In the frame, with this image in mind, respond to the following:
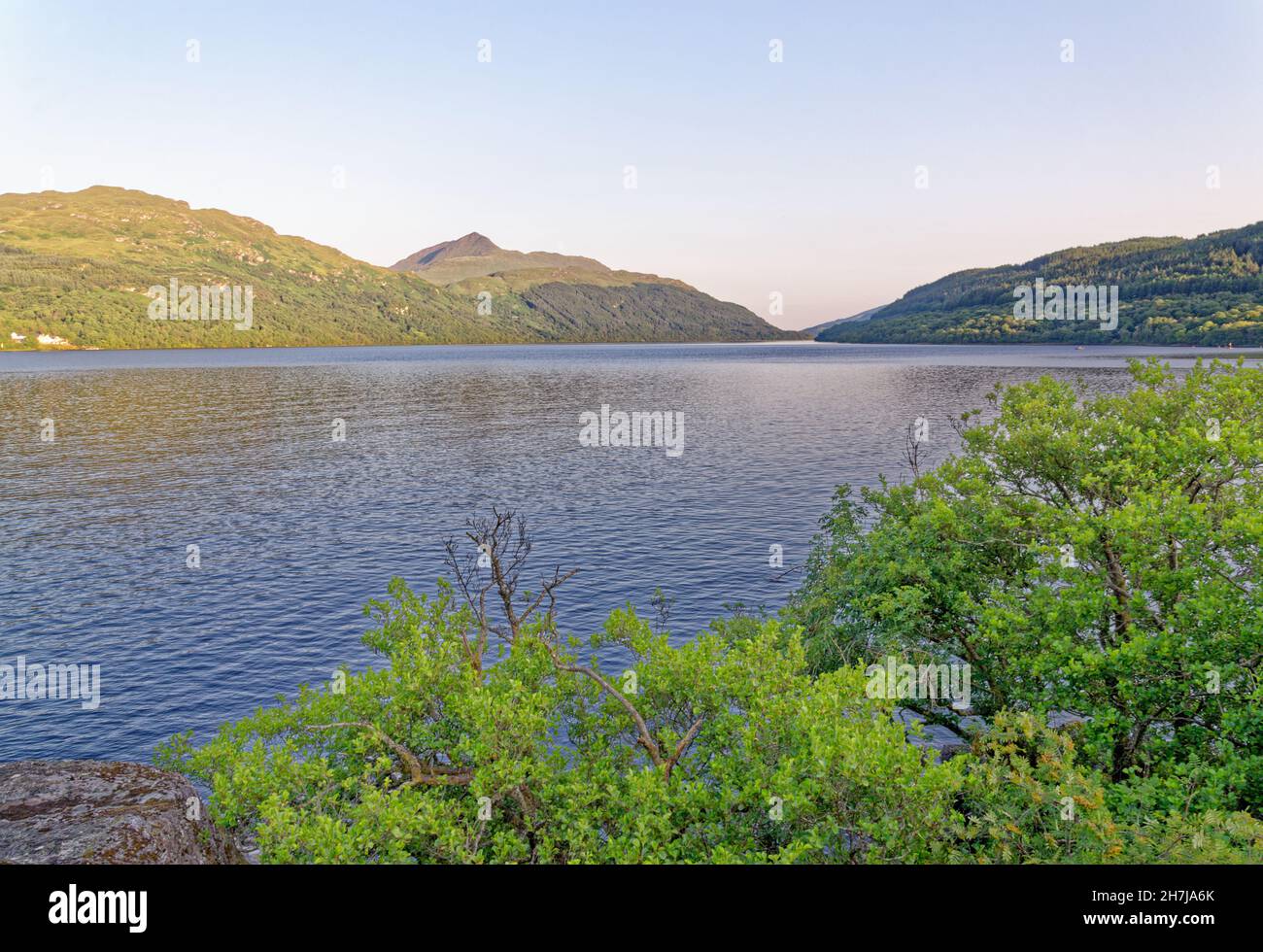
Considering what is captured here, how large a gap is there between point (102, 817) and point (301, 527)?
55.3 meters

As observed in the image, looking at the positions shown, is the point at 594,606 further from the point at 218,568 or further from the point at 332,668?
the point at 218,568

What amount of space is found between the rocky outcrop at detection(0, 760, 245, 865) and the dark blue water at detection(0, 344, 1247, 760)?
63.3 ft

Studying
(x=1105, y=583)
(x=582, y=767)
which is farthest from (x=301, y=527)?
(x=1105, y=583)

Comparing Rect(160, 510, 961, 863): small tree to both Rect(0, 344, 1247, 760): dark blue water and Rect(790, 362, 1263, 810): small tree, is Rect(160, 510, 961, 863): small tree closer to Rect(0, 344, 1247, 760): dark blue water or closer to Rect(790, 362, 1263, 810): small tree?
Rect(790, 362, 1263, 810): small tree

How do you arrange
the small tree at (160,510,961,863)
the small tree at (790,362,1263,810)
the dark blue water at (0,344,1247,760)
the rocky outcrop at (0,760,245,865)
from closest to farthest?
the rocky outcrop at (0,760,245,865), the small tree at (160,510,961,863), the small tree at (790,362,1263,810), the dark blue water at (0,344,1247,760)

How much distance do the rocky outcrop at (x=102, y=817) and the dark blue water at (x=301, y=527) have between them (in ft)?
63.3

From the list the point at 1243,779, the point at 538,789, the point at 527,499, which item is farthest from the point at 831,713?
the point at 527,499

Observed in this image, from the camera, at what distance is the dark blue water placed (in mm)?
40406

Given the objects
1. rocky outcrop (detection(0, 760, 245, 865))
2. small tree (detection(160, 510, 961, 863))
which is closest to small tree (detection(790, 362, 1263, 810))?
small tree (detection(160, 510, 961, 863))

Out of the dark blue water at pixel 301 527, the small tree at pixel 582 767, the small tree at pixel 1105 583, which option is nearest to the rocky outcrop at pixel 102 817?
the small tree at pixel 582 767

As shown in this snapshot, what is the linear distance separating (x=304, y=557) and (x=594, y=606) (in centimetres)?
2524

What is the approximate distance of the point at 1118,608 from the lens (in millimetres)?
22359
